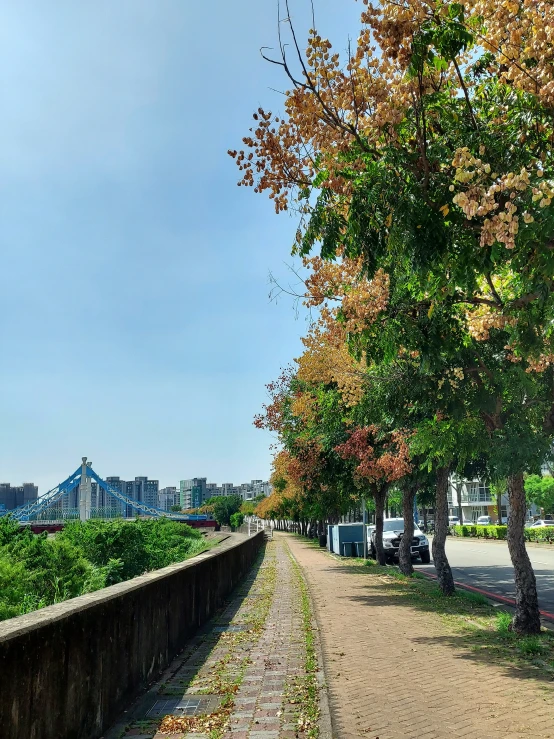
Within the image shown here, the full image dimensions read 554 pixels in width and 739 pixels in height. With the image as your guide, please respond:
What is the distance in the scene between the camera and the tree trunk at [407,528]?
2016 cm

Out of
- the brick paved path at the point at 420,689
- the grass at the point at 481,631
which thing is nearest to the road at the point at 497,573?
the grass at the point at 481,631

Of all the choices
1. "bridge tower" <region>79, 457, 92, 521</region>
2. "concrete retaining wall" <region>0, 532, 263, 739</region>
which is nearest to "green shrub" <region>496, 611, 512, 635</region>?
"concrete retaining wall" <region>0, 532, 263, 739</region>

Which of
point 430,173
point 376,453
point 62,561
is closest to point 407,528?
point 376,453

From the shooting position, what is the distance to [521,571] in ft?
33.9

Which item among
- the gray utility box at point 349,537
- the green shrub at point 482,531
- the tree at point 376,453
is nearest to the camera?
the tree at point 376,453

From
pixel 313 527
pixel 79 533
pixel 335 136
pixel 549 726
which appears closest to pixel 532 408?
pixel 549 726

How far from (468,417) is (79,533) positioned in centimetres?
1181

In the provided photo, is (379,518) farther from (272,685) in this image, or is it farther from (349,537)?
(272,685)

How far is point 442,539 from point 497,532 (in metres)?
45.7

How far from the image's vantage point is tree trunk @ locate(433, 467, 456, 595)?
15586mm

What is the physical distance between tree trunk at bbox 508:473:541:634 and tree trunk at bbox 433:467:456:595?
5.00 m

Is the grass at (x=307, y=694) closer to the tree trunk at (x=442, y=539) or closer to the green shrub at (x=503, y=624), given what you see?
the green shrub at (x=503, y=624)

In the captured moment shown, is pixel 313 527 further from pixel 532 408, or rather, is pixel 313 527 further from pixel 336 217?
pixel 336 217

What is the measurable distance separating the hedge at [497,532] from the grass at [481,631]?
29.4m
